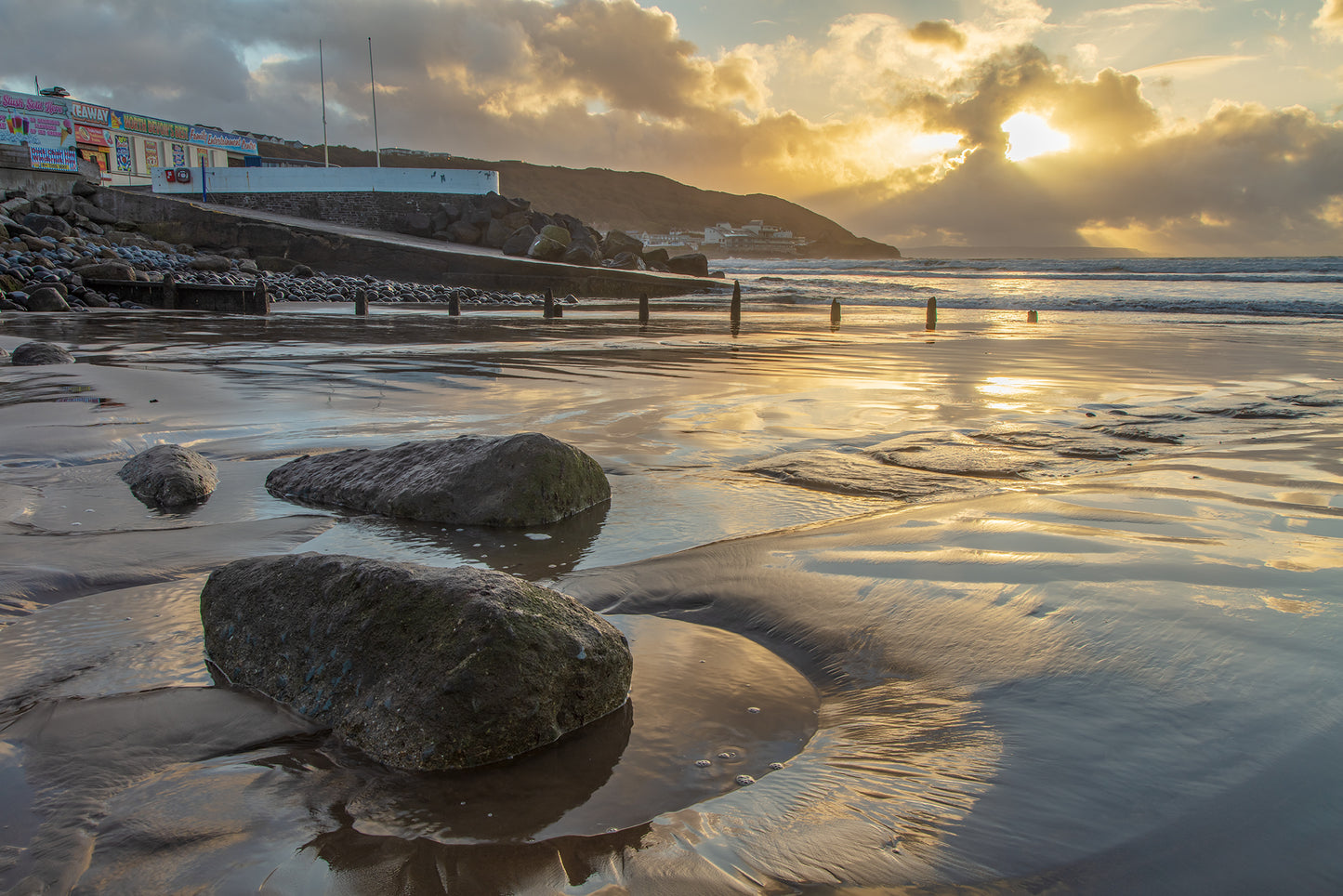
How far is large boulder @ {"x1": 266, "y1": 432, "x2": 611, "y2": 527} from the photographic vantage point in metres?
3.98

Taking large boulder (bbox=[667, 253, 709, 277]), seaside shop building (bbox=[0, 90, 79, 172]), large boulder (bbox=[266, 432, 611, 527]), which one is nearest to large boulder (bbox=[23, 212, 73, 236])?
seaside shop building (bbox=[0, 90, 79, 172])

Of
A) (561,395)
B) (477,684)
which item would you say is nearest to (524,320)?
(561,395)

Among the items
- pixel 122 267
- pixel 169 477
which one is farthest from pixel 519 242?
pixel 169 477

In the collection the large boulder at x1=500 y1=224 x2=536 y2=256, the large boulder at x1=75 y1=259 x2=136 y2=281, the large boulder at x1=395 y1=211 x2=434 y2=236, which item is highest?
the large boulder at x1=395 y1=211 x2=434 y2=236

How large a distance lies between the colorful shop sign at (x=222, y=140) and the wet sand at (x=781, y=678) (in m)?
57.2

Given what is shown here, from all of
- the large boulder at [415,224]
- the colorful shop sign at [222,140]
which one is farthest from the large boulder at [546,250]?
the colorful shop sign at [222,140]

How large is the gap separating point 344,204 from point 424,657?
1624 inches

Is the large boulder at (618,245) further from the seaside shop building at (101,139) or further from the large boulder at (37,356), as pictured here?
the large boulder at (37,356)

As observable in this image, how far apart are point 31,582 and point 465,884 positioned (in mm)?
2460

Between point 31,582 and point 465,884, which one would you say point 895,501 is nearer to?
point 465,884

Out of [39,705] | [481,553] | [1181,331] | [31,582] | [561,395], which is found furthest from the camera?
[1181,331]

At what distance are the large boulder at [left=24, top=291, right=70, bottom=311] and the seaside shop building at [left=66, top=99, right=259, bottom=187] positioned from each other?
1123 inches

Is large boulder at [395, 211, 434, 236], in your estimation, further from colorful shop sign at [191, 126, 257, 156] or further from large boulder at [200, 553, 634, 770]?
large boulder at [200, 553, 634, 770]

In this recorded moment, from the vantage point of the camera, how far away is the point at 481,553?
354 cm
